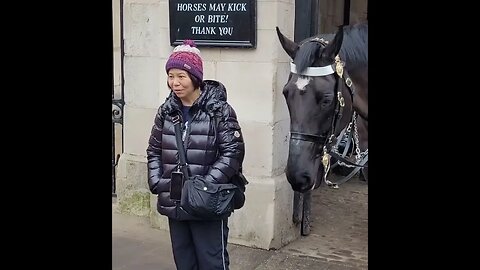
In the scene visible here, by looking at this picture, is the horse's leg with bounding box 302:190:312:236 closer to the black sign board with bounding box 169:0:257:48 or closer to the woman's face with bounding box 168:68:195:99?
the black sign board with bounding box 169:0:257:48

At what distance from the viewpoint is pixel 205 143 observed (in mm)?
3582

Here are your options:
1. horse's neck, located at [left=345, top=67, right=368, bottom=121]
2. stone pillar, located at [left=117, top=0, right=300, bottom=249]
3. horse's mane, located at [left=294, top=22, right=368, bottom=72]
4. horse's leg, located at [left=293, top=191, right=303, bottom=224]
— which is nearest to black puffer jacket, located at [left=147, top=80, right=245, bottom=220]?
horse's mane, located at [left=294, top=22, right=368, bottom=72]

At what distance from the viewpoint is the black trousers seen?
3.72 m

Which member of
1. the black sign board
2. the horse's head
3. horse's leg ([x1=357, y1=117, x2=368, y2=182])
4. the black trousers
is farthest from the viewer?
the black sign board

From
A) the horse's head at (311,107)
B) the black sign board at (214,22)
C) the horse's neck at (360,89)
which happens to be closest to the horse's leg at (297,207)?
the black sign board at (214,22)

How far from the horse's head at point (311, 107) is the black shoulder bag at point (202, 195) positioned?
0.39m

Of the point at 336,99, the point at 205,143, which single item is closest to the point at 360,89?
the point at 336,99

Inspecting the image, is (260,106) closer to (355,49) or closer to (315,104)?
(355,49)

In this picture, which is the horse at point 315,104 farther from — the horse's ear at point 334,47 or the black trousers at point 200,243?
the black trousers at point 200,243

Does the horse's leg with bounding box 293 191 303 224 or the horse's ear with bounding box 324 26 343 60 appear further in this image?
the horse's leg with bounding box 293 191 303 224

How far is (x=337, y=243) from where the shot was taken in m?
5.82
